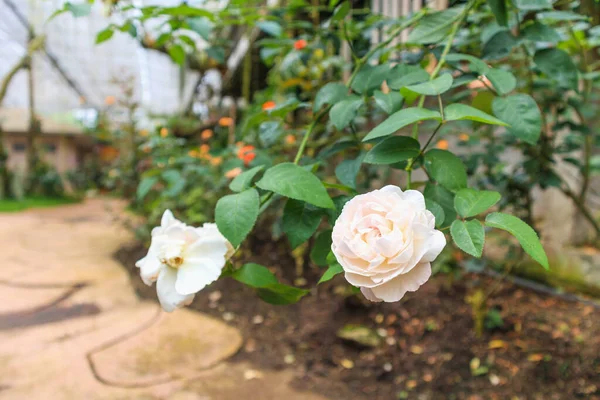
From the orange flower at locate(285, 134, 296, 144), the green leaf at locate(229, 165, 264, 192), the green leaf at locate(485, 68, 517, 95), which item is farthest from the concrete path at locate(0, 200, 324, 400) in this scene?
the green leaf at locate(485, 68, 517, 95)

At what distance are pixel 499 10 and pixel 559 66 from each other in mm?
174

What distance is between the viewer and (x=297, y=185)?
475 mm

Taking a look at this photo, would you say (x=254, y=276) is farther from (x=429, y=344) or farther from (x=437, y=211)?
(x=429, y=344)

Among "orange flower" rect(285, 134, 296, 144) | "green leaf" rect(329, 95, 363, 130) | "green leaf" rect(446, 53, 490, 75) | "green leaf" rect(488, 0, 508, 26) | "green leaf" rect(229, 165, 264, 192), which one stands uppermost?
"green leaf" rect(488, 0, 508, 26)

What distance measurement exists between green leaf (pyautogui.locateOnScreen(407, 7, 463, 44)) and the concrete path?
43.2 inches

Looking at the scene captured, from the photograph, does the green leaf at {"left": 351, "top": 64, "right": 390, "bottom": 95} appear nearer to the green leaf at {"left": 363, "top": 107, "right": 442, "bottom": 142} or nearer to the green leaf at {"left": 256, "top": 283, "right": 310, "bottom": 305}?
the green leaf at {"left": 363, "top": 107, "right": 442, "bottom": 142}

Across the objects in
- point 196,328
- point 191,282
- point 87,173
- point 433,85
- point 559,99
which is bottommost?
point 87,173

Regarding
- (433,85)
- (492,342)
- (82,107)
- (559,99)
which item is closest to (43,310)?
(492,342)

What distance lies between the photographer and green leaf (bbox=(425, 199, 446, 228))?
0.46 metres

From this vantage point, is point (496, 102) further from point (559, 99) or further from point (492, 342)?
point (492, 342)

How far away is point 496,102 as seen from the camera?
60cm

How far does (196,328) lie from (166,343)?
16cm

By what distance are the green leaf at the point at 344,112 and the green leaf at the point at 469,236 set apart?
0.76 ft

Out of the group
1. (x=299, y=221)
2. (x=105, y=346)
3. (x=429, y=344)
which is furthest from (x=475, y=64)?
(x=105, y=346)
